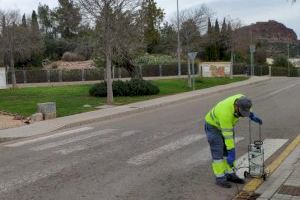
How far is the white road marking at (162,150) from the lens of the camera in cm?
1124

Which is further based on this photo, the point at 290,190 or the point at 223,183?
the point at 223,183

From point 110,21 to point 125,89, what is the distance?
5.44 meters

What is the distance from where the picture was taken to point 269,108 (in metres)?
22.4

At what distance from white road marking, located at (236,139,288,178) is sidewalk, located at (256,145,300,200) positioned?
61 cm

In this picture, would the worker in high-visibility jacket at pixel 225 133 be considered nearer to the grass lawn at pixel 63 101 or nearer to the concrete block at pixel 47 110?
the concrete block at pixel 47 110

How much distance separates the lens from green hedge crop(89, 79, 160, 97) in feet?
102

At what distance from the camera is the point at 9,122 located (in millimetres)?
19984

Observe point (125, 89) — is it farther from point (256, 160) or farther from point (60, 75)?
point (60, 75)

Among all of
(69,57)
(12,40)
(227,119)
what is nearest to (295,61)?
(69,57)

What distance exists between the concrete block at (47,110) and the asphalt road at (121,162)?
9.02 feet

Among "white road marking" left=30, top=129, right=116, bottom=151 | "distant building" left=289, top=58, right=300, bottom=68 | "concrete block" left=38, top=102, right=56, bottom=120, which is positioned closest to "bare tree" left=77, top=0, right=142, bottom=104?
"concrete block" left=38, top=102, right=56, bottom=120

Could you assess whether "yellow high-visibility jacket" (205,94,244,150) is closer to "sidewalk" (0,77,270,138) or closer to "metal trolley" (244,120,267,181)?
"metal trolley" (244,120,267,181)

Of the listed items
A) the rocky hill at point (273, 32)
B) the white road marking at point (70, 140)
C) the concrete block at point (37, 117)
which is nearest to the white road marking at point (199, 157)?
the white road marking at point (70, 140)

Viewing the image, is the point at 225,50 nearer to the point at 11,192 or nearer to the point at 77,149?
the point at 77,149
